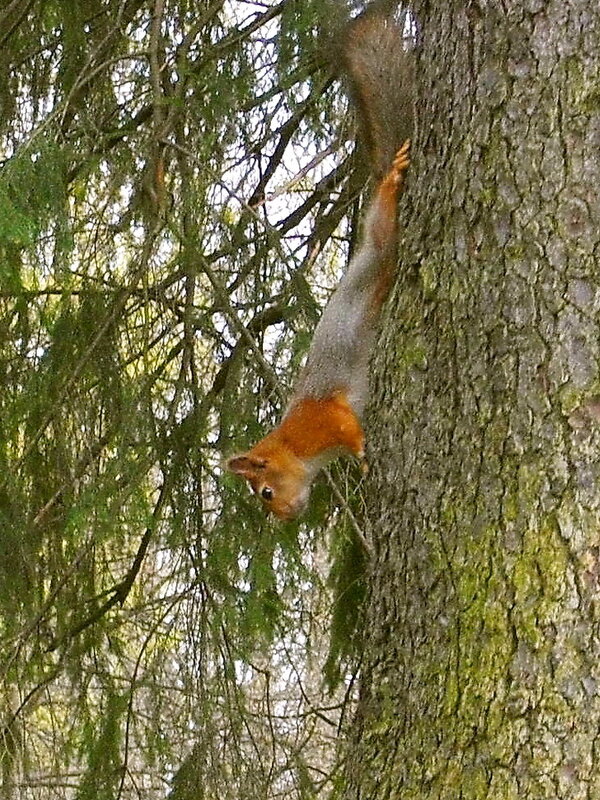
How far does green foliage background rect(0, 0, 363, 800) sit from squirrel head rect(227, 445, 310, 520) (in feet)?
0.18

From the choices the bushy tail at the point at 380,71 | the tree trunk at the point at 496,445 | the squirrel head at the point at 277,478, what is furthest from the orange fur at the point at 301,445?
the tree trunk at the point at 496,445

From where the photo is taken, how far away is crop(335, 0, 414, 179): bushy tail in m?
2.38

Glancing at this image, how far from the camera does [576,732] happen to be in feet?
4.99

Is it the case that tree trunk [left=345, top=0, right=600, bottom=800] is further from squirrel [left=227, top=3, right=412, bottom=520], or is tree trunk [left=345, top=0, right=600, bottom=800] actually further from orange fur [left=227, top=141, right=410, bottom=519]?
orange fur [left=227, top=141, right=410, bottom=519]

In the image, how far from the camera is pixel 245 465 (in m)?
2.91

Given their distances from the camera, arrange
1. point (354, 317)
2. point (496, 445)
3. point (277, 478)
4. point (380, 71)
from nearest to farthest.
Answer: point (496, 445), point (380, 71), point (354, 317), point (277, 478)

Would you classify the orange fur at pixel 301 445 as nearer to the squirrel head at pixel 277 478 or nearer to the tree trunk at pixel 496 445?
the squirrel head at pixel 277 478

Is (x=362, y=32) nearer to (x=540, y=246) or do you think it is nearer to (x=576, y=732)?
(x=540, y=246)

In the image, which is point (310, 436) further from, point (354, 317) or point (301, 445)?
point (354, 317)

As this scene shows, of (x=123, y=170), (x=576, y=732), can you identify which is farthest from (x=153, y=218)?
(x=576, y=732)

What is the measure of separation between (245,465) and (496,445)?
135cm

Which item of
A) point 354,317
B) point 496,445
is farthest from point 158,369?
point 496,445

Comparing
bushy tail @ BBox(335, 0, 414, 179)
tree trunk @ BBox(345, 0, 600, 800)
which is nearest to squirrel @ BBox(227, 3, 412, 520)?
bushy tail @ BBox(335, 0, 414, 179)

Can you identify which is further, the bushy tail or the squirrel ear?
the squirrel ear
